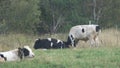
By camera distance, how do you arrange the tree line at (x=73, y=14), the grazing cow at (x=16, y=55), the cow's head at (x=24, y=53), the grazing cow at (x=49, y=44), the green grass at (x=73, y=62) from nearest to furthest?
the green grass at (x=73, y=62) → the grazing cow at (x=16, y=55) → the cow's head at (x=24, y=53) → the grazing cow at (x=49, y=44) → the tree line at (x=73, y=14)

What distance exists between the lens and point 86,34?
2270 centimetres

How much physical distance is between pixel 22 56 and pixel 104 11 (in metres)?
46.2

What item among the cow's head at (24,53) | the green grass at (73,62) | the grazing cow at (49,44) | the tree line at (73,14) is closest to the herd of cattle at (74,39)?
the grazing cow at (49,44)

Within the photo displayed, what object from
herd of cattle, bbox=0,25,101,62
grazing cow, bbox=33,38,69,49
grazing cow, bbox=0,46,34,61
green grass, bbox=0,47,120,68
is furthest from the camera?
herd of cattle, bbox=0,25,101,62

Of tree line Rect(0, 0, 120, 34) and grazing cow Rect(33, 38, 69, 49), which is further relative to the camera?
tree line Rect(0, 0, 120, 34)

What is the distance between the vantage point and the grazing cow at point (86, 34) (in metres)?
22.6

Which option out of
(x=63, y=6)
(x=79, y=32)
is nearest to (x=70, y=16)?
(x=63, y=6)

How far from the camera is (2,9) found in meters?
48.8

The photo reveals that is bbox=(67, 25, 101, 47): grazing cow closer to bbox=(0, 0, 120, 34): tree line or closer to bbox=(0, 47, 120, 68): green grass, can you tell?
Result: bbox=(0, 47, 120, 68): green grass

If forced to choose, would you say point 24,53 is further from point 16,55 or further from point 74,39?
point 74,39

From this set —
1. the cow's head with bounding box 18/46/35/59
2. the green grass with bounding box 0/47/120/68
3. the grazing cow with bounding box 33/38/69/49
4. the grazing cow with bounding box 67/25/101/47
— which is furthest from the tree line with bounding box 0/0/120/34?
the green grass with bounding box 0/47/120/68

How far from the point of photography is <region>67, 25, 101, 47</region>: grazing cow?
22622 mm

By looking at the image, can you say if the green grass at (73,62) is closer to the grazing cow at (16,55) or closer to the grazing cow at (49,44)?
the grazing cow at (16,55)

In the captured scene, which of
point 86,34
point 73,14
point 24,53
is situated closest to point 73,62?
point 24,53
